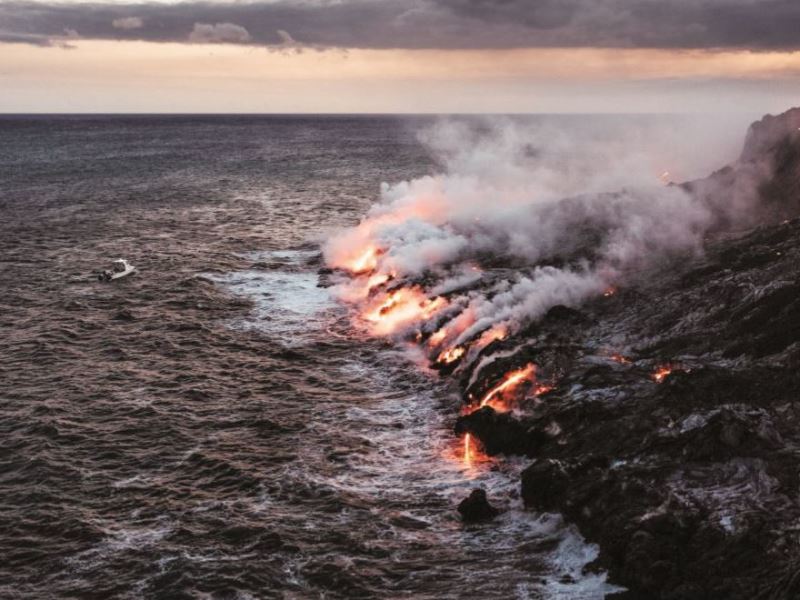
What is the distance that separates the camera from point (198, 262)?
2886 inches

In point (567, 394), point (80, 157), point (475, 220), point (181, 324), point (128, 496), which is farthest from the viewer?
point (80, 157)

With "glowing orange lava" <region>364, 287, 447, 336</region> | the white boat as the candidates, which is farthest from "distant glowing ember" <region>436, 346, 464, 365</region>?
the white boat

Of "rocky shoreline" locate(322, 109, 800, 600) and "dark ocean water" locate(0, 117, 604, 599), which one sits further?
"dark ocean water" locate(0, 117, 604, 599)

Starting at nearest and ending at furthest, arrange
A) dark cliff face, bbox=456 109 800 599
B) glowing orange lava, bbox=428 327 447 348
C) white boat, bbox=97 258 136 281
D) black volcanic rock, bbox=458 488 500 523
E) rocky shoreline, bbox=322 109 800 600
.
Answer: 1. dark cliff face, bbox=456 109 800 599
2. rocky shoreline, bbox=322 109 800 600
3. black volcanic rock, bbox=458 488 500 523
4. glowing orange lava, bbox=428 327 447 348
5. white boat, bbox=97 258 136 281

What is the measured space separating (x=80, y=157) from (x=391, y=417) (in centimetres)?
17995

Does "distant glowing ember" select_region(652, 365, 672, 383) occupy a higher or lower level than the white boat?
higher

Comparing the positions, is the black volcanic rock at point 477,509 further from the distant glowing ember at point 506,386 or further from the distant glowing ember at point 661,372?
the distant glowing ember at point 661,372

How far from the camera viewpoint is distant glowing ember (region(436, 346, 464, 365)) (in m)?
44.1

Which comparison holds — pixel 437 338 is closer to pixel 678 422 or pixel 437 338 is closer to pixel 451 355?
pixel 451 355

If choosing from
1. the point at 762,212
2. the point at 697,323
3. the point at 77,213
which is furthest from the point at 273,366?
the point at 77,213

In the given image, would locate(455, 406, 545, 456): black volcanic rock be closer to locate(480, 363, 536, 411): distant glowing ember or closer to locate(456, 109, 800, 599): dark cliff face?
locate(456, 109, 800, 599): dark cliff face

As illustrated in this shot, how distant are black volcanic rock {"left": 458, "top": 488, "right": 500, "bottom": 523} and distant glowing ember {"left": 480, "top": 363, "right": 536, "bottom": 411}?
7.78 meters

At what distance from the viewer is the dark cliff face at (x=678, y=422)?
75.0 feet

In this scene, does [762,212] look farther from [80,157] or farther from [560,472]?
[80,157]
